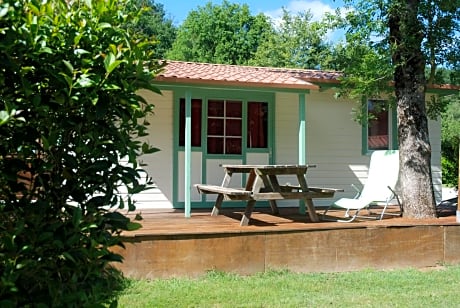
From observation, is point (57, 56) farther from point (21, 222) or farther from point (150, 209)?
point (150, 209)

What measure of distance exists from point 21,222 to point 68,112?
1.42 feet

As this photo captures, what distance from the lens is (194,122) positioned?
28.6 ft

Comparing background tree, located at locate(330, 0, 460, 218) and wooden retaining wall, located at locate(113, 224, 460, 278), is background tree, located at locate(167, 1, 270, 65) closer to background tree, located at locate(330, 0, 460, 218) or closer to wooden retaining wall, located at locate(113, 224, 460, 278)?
background tree, located at locate(330, 0, 460, 218)

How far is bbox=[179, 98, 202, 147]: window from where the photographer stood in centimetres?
864

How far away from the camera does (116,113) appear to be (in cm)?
204

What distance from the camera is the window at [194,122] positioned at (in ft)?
28.3

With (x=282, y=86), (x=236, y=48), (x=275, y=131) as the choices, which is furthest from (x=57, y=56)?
(x=236, y=48)

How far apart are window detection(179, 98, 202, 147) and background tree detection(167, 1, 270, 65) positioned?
2383 centimetres

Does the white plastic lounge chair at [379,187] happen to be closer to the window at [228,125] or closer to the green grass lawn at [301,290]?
the green grass lawn at [301,290]

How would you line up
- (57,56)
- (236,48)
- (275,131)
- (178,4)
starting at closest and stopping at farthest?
(57,56) < (275,131) < (236,48) < (178,4)

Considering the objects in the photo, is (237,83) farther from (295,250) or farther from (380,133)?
(380,133)

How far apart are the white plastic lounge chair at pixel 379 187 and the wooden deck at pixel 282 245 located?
1.22ft

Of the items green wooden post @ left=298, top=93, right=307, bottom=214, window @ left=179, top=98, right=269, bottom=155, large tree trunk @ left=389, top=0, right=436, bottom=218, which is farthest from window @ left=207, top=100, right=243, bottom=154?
large tree trunk @ left=389, top=0, right=436, bottom=218

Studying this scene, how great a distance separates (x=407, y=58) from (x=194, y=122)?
11.3 feet
